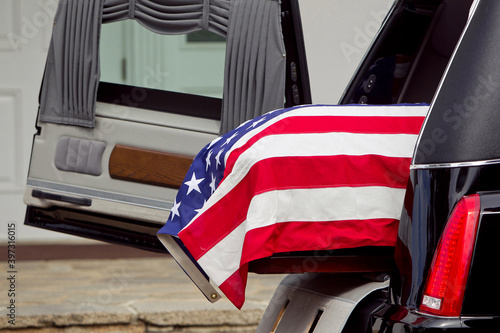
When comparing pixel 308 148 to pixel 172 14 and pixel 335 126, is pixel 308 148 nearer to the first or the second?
pixel 335 126

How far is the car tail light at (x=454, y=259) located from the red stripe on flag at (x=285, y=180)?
0.23m

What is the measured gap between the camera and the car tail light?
1956 mm

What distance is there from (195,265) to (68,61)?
1497mm

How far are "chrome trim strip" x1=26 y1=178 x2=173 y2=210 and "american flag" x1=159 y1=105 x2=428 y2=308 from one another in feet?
3.50

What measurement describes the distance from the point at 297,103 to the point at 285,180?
128 centimetres

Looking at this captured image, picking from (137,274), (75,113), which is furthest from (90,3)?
(137,274)

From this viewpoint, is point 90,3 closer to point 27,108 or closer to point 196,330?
point 196,330

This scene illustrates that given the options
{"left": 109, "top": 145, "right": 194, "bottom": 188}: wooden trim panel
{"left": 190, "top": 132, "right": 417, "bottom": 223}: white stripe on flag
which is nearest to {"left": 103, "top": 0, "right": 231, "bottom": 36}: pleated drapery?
{"left": 109, "top": 145, "right": 194, "bottom": 188}: wooden trim panel

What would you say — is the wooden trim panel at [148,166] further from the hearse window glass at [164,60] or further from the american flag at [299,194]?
the american flag at [299,194]

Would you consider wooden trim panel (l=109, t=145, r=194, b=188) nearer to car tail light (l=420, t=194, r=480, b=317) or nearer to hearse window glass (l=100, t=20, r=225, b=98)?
hearse window glass (l=100, t=20, r=225, b=98)

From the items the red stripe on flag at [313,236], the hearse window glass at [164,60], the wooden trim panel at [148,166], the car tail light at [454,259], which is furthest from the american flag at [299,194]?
the hearse window glass at [164,60]

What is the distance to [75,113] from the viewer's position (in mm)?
3381

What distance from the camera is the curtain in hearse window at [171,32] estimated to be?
10.6 feet

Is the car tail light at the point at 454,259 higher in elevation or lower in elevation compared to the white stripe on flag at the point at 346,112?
lower
